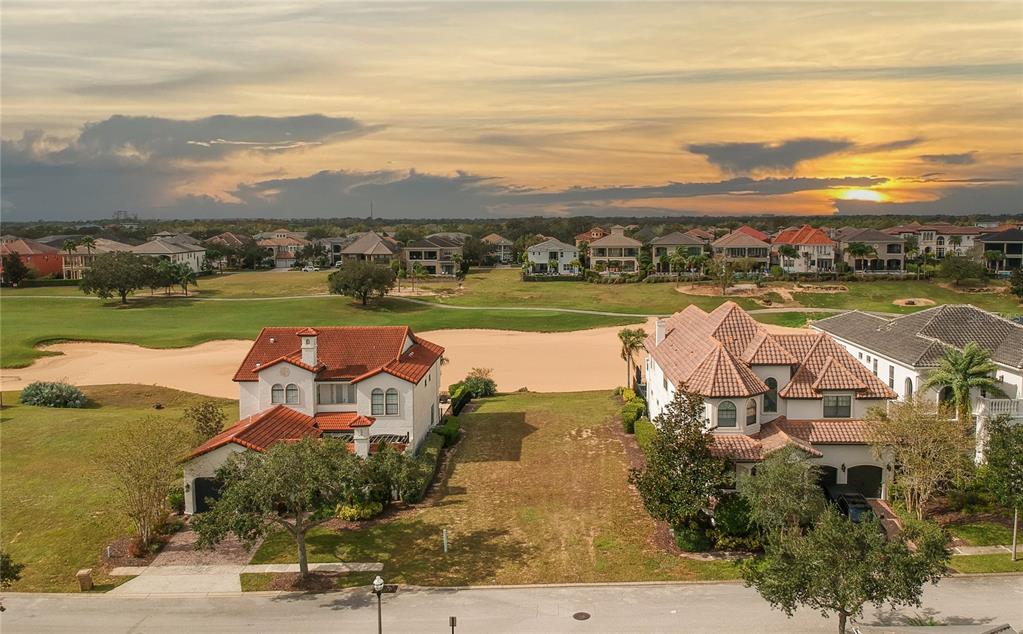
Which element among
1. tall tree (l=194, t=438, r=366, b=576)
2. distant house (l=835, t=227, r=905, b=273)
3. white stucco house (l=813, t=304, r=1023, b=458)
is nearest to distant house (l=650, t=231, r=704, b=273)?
distant house (l=835, t=227, r=905, b=273)

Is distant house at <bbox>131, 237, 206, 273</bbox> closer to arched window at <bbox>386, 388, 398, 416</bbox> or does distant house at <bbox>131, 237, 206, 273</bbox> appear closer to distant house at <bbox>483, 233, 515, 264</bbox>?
distant house at <bbox>483, 233, 515, 264</bbox>

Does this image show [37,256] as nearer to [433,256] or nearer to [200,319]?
[200,319]

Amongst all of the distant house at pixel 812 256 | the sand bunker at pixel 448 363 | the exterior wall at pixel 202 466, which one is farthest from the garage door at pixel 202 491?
the distant house at pixel 812 256

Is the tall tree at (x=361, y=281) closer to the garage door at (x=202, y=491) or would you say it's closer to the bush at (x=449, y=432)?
the bush at (x=449, y=432)

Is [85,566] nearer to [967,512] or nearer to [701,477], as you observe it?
[701,477]

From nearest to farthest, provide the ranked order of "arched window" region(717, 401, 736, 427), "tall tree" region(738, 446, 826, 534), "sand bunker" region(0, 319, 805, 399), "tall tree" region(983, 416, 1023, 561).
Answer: "tall tree" region(738, 446, 826, 534)
"tall tree" region(983, 416, 1023, 561)
"arched window" region(717, 401, 736, 427)
"sand bunker" region(0, 319, 805, 399)

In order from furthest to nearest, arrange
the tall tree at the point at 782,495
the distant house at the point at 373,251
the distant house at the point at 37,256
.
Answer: the distant house at the point at 373,251, the distant house at the point at 37,256, the tall tree at the point at 782,495
